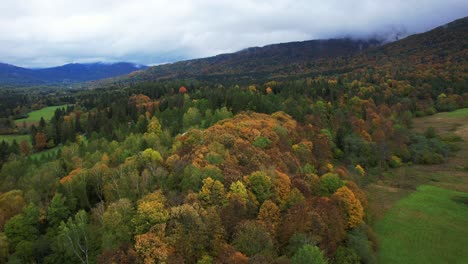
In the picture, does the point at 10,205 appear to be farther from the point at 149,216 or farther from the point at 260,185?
the point at 260,185

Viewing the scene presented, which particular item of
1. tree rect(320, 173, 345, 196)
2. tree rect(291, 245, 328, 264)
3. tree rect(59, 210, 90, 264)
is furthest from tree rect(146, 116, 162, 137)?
tree rect(291, 245, 328, 264)

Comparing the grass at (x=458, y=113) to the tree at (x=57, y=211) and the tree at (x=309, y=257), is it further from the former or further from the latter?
the tree at (x=57, y=211)

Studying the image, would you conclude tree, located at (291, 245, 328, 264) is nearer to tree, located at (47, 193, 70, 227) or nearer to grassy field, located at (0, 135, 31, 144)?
tree, located at (47, 193, 70, 227)

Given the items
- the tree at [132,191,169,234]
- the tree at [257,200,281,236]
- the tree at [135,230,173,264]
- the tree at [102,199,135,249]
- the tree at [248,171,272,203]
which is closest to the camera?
the tree at [135,230,173,264]

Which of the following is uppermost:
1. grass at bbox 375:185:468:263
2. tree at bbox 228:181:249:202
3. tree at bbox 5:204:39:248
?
tree at bbox 228:181:249:202

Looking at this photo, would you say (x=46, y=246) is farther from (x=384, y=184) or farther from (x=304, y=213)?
(x=384, y=184)

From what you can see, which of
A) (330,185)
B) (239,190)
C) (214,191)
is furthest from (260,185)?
(330,185)
